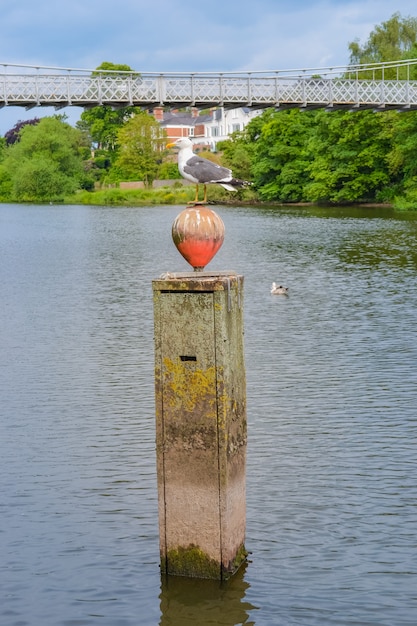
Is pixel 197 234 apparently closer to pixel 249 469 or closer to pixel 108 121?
pixel 249 469

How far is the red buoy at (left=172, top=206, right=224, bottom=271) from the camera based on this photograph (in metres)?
7.92

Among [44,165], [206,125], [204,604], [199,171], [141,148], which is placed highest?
[206,125]

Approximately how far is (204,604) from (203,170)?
384cm

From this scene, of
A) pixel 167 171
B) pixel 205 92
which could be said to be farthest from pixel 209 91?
pixel 167 171

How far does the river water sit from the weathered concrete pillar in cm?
51

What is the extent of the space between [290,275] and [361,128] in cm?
5464

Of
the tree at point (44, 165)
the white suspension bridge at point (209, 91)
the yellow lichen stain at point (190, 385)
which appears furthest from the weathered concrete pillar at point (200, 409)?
the tree at point (44, 165)

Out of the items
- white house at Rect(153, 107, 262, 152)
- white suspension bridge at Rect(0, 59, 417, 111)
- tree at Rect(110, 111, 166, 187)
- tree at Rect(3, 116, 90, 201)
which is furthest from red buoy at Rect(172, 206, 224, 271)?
white house at Rect(153, 107, 262, 152)

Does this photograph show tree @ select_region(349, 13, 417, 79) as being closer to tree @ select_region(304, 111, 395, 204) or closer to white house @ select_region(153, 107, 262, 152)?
tree @ select_region(304, 111, 395, 204)

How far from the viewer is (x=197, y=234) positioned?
26.1ft

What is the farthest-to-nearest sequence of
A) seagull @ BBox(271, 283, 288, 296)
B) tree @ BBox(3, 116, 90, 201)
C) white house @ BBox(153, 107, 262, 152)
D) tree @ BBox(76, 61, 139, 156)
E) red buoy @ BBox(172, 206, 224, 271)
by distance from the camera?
white house @ BBox(153, 107, 262, 152)
tree @ BBox(76, 61, 139, 156)
tree @ BBox(3, 116, 90, 201)
seagull @ BBox(271, 283, 288, 296)
red buoy @ BBox(172, 206, 224, 271)

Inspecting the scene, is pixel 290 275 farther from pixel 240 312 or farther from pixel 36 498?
pixel 240 312

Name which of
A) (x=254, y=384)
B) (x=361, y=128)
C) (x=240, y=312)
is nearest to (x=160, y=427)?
(x=240, y=312)

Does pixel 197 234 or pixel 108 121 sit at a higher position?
pixel 108 121
